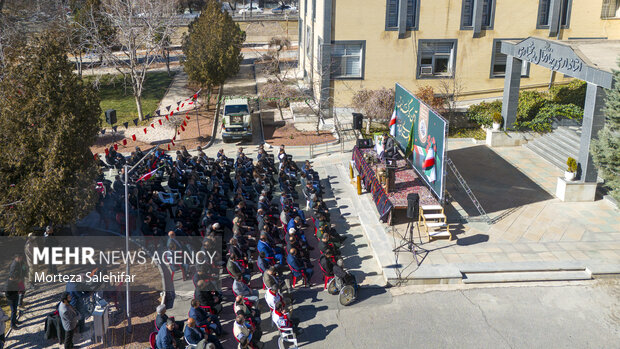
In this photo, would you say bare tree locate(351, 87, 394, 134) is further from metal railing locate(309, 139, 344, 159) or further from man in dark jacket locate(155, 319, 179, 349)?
man in dark jacket locate(155, 319, 179, 349)

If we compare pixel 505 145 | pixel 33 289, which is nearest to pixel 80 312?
pixel 33 289

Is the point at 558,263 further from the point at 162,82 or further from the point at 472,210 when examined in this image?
the point at 162,82

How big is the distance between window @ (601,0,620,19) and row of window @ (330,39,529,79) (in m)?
6.10

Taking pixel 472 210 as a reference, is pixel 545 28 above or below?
above

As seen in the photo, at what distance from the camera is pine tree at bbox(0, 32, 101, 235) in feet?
47.7

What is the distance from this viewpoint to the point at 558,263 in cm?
1608

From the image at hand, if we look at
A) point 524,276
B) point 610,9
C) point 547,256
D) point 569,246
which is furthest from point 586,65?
point 610,9

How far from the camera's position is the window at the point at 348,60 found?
3011 cm

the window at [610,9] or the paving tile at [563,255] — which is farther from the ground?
the window at [610,9]

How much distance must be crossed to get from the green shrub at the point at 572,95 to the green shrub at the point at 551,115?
1351mm

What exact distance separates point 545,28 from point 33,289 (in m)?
27.9

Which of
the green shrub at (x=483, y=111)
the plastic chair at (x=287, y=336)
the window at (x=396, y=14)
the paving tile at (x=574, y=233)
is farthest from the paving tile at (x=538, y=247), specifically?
the window at (x=396, y=14)

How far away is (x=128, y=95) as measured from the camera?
3919 cm

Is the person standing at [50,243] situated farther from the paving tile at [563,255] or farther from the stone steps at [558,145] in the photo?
the stone steps at [558,145]
